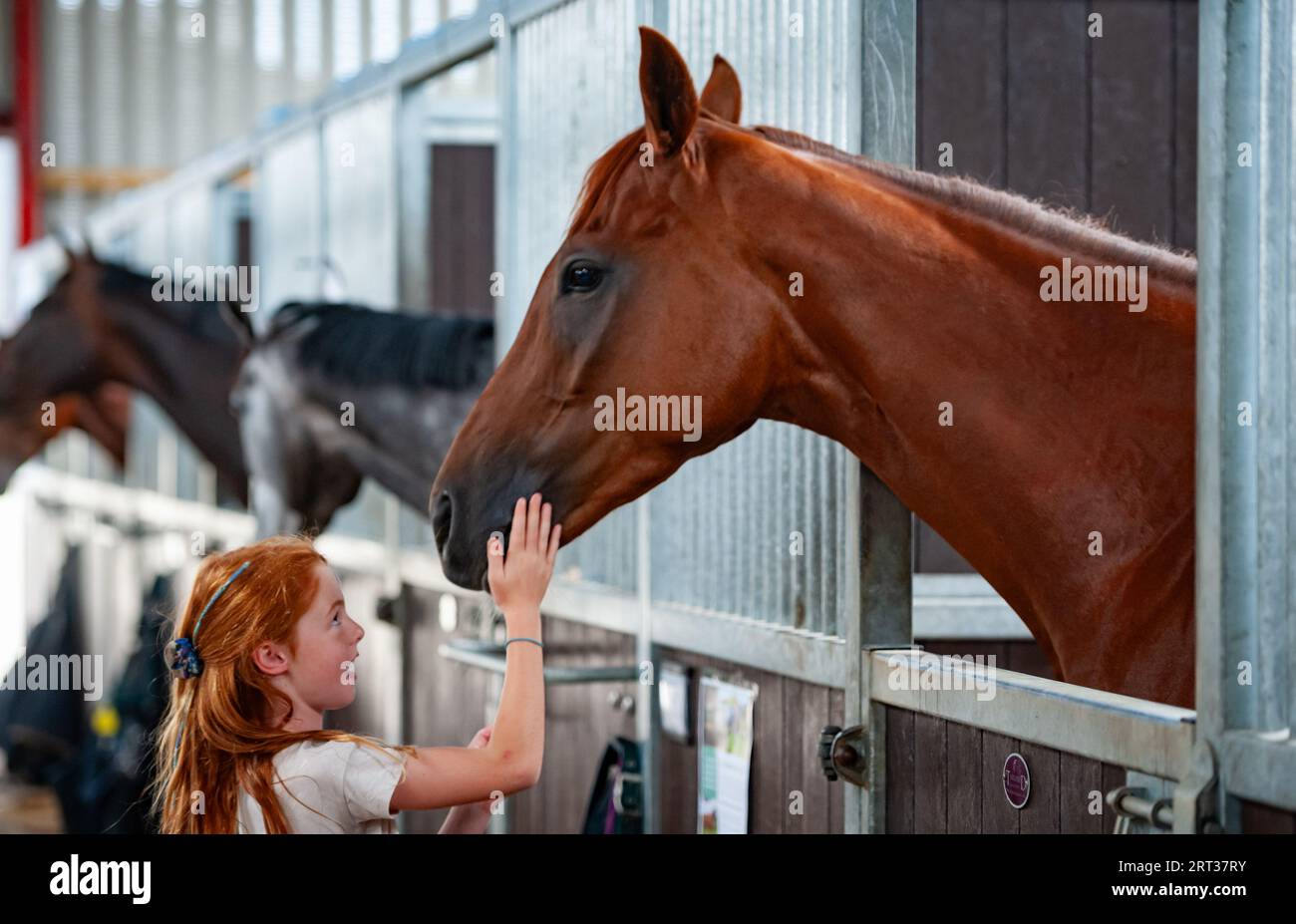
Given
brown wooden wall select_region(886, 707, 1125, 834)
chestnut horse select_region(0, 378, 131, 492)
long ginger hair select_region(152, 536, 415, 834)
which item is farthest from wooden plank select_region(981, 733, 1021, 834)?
chestnut horse select_region(0, 378, 131, 492)

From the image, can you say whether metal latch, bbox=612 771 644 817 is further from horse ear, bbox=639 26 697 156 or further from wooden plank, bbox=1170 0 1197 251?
wooden plank, bbox=1170 0 1197 251

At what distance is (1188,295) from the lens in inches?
57.2

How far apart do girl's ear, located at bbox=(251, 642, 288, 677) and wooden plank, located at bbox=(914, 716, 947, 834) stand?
0.68m

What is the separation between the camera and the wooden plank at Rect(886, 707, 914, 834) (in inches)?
64.3

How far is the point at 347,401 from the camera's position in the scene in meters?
3.16

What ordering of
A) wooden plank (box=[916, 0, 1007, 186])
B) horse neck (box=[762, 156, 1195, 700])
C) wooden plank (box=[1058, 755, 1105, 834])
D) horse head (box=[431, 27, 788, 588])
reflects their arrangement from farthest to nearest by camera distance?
1. wooden plank (box=[916, 0, 1007, 186])
2. horse head (box=[431, 27, 788, 588])
3. horse neck (box=[762, 156, 1195, 700])
4. wooden plank (box=[1058, 755, 1105, 834])

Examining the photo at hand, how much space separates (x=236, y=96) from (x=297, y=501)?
22.7 feet

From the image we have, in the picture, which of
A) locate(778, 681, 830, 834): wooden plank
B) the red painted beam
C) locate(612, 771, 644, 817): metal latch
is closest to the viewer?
locate(778, 681, 830, 834): wooden plank

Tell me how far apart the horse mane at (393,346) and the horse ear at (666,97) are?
1534 millimetres

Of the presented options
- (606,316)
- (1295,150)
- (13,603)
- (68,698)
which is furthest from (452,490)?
(13,603)

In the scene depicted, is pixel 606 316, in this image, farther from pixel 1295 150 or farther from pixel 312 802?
pixel 1295 150

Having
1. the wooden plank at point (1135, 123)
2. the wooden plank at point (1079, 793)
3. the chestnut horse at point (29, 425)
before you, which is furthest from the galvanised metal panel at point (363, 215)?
the wooden plank at point (1079, 793)

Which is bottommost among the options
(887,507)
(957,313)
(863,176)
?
(887,507)

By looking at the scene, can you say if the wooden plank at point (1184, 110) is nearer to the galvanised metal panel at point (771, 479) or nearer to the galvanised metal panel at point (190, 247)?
the galvanised metal panel at point (771, 479)
